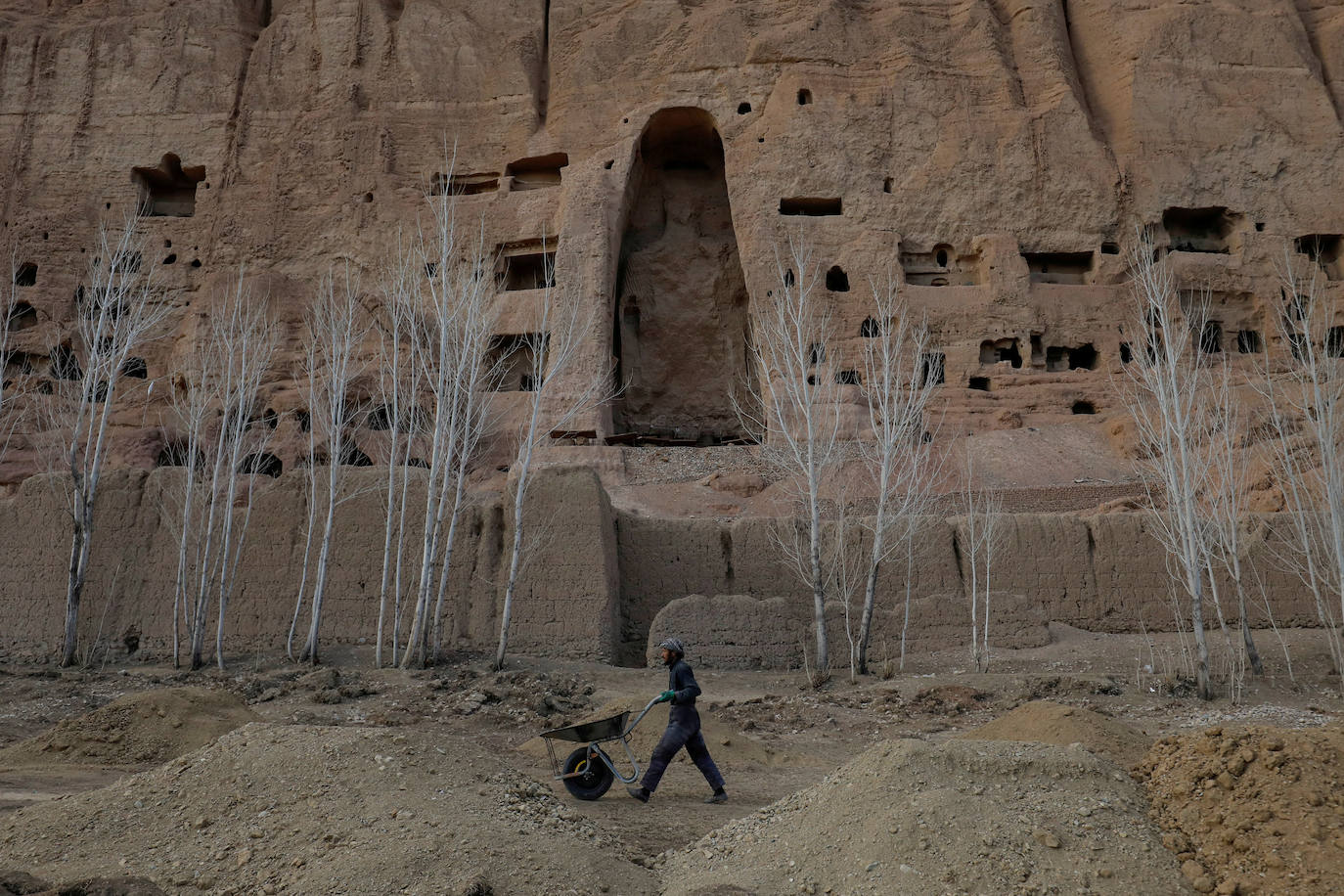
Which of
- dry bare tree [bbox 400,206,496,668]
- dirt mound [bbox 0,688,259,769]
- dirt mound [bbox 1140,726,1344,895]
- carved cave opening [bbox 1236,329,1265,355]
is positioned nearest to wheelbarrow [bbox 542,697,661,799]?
dirt mound [bbox 1140,726,1344,895]

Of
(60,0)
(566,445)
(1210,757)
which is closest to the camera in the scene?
(1210,757)

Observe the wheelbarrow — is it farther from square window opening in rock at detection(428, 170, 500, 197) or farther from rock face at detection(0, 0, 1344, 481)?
square window opening in rock at detection(428, 170, 500, 197)

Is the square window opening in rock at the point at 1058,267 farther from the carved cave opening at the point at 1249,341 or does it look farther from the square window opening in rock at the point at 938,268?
the carved cave opening at the point at 1249,341

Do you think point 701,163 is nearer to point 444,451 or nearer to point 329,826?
point 444,451

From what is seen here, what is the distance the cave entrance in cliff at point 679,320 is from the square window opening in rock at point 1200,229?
42.7 ft

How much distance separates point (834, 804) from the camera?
5.30 metres

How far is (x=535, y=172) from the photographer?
31656 millimetres

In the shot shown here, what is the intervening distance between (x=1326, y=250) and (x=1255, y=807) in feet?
96.8

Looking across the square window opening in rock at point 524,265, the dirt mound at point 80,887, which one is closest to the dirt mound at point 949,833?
the dirt mound at point 80,887

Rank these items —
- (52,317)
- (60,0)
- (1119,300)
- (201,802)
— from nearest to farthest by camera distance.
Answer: (201,802) < (1119,300) < (52,317) < (60,0)

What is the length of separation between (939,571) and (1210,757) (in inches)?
365

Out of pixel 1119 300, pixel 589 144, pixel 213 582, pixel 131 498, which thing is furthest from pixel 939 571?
pixel 589 144

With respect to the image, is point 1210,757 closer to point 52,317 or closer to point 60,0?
point 52,317

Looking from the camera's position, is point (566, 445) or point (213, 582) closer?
point (213, 582)
